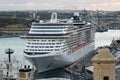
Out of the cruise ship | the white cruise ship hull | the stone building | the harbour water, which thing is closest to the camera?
the stone building

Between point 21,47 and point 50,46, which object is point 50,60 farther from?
point 21,47

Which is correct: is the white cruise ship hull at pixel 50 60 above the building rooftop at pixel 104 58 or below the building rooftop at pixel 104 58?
below

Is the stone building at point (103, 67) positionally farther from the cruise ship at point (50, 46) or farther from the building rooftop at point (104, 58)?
the cruise ship at point (50, 46)

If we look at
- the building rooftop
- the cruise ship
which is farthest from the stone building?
the cruise ship

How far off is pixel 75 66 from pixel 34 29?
5.48 metres

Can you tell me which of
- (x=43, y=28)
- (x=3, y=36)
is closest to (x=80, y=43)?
(x=43, y=28)

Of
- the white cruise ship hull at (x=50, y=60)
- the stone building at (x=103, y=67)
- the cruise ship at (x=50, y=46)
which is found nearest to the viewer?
the stone building at (x=103, y=67)

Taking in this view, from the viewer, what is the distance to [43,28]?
45344mm

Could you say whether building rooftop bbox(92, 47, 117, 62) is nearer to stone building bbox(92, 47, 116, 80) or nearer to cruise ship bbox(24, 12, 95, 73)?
stone building bbox(92, 47, 116, 80)

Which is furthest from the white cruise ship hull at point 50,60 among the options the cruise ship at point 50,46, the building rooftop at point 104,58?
the building rooftop at point 104,58

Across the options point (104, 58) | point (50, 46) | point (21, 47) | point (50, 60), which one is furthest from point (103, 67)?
point (21, 47)

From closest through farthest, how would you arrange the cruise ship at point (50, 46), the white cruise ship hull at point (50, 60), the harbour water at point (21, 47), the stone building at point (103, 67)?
1. the stone building at point (103, 67)
2. the white cruise ship hull at point (50, 60)
3. the cruise ship at point (50, 46)
4. the harbour water at point (21, 47)

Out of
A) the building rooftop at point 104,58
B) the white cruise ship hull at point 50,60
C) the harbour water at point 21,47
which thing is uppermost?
the building rooftop at point 104,58

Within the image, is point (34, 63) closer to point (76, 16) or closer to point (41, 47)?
point (41, 47)
